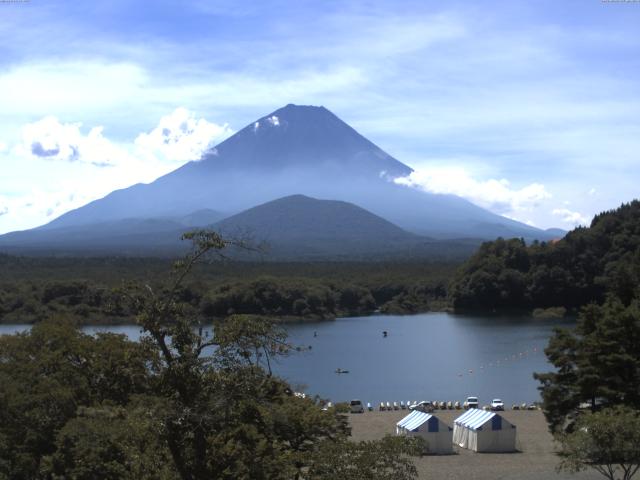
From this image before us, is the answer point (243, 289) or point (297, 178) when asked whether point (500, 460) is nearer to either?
point (243, 289)

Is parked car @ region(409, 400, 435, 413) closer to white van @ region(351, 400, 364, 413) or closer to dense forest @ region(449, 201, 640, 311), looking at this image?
white van @ region(351, 400, 364, 413)

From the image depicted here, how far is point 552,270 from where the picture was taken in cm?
5025

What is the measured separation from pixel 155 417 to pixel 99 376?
574cm

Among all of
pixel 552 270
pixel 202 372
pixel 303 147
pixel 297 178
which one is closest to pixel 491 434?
pixel 202 372

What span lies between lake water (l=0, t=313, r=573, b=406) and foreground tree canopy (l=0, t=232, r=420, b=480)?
323 inches

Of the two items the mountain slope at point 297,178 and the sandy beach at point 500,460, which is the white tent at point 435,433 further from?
the mountain slope at point 297,178

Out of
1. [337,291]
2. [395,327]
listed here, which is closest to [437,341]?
[395,327]

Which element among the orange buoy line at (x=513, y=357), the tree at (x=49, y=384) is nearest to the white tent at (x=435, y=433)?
the tree at (x=49, y=384)

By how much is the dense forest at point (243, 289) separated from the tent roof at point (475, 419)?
2212 centimetres

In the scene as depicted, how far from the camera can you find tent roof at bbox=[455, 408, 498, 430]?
16672 mm

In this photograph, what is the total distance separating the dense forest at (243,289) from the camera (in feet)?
148

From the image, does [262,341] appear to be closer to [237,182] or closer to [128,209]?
[237,182]

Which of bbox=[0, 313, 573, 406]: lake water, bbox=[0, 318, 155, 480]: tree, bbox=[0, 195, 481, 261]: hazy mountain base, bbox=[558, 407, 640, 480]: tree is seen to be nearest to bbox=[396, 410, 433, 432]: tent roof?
bbox=[0, 313, 573, 406]: lake water

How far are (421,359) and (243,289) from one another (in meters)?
15.7
